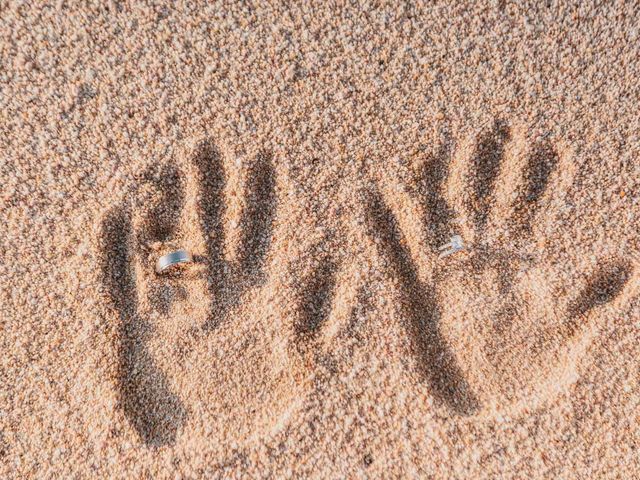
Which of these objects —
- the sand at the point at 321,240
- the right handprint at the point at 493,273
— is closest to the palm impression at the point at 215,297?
the sand at the point at 321,240

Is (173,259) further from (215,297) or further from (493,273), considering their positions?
(493,273)

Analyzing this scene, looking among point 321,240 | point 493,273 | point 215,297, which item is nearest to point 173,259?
point 215,297

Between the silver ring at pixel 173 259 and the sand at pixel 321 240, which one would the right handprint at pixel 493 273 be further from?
the silver ring at pixel 173 259

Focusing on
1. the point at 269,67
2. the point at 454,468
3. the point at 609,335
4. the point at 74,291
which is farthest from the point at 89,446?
the point at 609,335

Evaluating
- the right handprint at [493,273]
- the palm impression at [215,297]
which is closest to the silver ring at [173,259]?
the palm impression at [215,297]

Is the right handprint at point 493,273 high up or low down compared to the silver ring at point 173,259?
down

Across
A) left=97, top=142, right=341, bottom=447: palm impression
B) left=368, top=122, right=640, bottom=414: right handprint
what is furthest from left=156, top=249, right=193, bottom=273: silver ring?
left=368, top=122, right=640, bottom=414: right handprint

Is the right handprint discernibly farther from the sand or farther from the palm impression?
the palm impression
